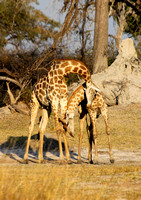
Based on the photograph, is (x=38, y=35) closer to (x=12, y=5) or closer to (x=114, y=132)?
(x=12, y=5)

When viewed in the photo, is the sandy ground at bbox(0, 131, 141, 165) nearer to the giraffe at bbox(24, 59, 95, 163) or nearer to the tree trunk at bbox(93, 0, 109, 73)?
the giraffe at bbox(24, 59, 95, 163)

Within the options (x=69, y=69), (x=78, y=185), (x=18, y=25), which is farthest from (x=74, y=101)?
(x=18, y=25)

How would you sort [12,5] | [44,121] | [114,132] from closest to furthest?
[44,121]
[114,132]
[12,5]

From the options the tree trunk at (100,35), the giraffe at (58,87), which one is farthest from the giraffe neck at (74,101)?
the tree trunk at (100,35)

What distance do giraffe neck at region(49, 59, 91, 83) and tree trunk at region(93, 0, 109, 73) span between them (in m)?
11.6

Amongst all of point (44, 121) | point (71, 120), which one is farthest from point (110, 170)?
point (44, 121)

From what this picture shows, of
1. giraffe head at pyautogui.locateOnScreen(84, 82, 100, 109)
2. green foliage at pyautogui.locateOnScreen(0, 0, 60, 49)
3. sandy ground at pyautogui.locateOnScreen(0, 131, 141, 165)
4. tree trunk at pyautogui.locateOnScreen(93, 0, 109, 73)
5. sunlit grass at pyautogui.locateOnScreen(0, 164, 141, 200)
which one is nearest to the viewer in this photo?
sunlit grass at pyautogui.locateOnScreen(0, 164, 141, 200)

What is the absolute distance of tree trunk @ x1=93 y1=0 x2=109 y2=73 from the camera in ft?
70.0

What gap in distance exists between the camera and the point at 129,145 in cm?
1224

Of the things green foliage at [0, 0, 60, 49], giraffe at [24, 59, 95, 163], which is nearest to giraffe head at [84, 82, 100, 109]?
giraffe at [24, 59, 95, 163]

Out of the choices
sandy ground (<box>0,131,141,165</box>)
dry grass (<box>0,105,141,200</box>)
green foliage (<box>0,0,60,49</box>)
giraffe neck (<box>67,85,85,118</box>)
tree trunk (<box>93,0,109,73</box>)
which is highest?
green foliage (<box>0,0,60,49</box>)

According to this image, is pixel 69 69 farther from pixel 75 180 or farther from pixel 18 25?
pixel 18 25

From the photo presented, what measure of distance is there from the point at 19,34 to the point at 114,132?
24500 millimetres

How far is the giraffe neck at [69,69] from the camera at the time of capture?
9.45m
